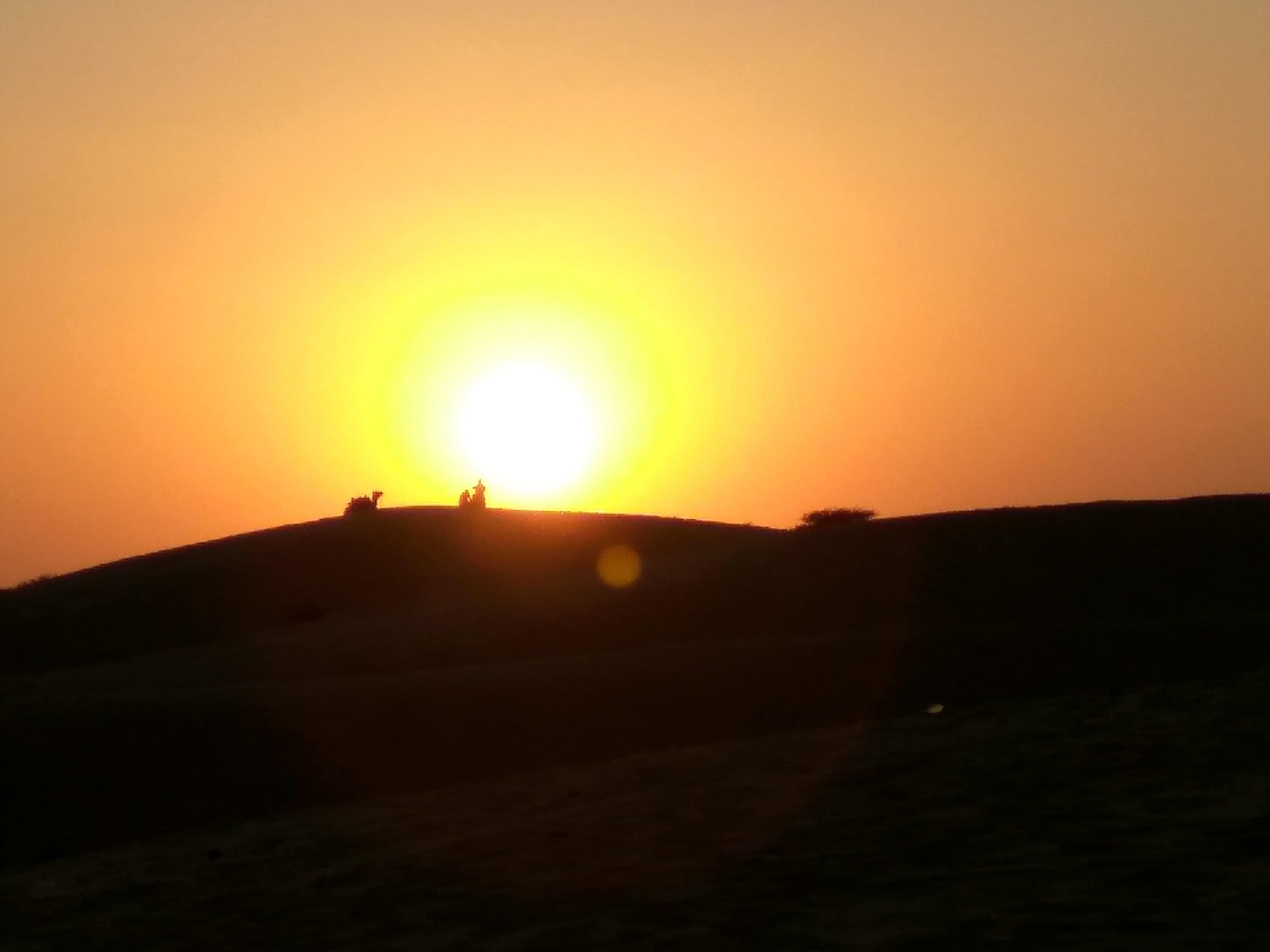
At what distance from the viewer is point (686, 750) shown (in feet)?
60.2

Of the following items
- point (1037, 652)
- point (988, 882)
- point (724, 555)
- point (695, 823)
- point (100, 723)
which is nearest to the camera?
point (988, 882)

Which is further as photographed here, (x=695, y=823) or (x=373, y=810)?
(x=373, y=810)

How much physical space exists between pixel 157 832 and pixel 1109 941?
44.4ft

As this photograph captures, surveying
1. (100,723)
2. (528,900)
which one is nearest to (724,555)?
(100,723)

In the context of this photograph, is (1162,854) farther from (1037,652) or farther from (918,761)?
(1037,652)

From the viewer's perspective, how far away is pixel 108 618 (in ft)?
155

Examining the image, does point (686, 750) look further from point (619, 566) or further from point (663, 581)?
point (619, 566)

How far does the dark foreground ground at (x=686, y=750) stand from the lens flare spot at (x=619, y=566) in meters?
1.08

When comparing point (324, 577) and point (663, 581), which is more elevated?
point (324, 577)

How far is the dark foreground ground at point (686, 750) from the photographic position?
10141 millimetres

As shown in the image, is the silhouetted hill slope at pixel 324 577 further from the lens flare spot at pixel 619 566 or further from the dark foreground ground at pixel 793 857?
the dark foreground ground at pixel 793 857

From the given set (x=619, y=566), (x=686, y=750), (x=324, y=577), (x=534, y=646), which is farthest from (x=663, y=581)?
(x=686, y=750)

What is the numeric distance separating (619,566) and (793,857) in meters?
36.1

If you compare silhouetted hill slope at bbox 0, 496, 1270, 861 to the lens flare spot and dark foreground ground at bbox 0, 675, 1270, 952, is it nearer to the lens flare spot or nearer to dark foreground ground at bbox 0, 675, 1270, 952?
the lens flare spot
